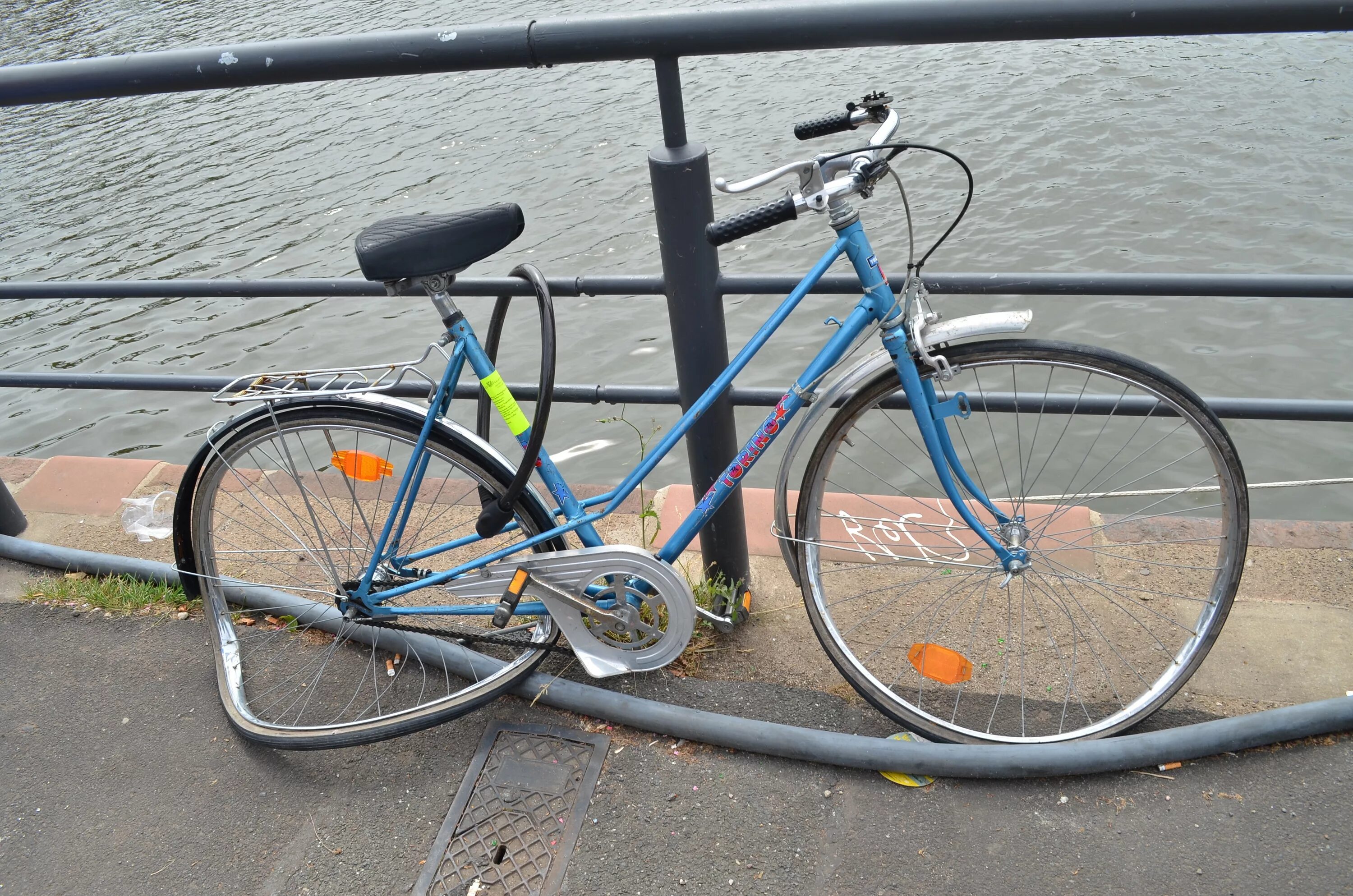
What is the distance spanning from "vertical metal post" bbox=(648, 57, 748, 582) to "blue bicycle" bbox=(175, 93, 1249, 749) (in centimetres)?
18

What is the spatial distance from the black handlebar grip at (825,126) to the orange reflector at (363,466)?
127cm

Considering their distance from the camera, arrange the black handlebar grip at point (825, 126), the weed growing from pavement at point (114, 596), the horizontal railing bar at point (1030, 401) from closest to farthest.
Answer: the black handlebar grip at point (825, 126) < the horizontal railing bar at point (1030, 401) < the weed growing from pavement at point (114, 596)

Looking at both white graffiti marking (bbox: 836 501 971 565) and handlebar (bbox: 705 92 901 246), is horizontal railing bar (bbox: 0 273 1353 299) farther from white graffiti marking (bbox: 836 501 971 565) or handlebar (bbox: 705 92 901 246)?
white graffiti marking (bbox: 836 501 971 565)

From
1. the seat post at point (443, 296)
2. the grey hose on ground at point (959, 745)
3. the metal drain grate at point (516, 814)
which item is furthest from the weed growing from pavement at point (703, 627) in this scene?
the seat post at point (443, 296)

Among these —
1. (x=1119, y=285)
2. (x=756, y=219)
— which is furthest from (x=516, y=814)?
(x=1119, y=285)

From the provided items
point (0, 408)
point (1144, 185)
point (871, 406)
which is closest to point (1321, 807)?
point (871, 406)

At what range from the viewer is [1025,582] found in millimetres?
2504

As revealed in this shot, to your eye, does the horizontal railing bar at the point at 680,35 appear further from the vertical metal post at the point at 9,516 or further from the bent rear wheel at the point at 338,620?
the vertical metal post at the point at 9,516

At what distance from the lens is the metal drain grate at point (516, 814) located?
215 centimetres

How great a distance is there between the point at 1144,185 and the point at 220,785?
7428 mm

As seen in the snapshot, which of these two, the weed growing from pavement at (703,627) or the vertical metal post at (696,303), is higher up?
the vertical metal post at (696,303)

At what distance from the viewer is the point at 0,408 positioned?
7.19 metres

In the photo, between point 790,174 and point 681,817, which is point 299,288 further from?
point 681,817

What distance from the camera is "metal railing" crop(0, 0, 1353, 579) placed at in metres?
1.90
